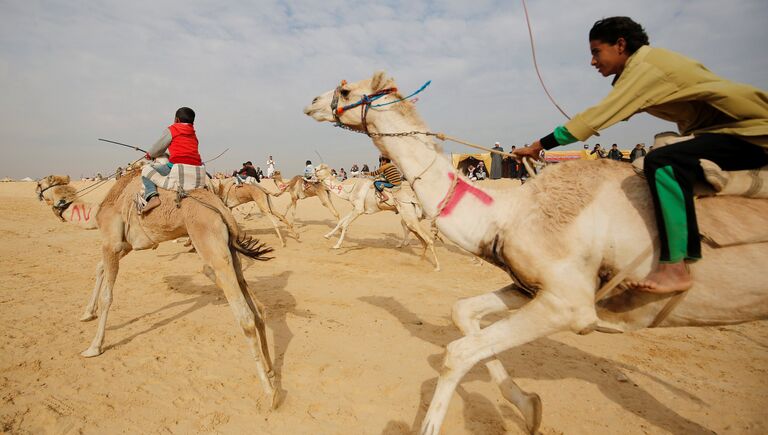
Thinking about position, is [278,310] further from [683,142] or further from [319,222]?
[319,222]

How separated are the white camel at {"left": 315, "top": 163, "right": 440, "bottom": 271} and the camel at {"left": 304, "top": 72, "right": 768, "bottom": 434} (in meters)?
7.11

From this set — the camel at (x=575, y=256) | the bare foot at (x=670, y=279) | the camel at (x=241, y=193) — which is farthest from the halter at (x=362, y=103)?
the camel at (x=241, y=193)

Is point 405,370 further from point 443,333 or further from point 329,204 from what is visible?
point 329,204

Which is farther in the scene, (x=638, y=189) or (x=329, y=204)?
(x=329, y=204)

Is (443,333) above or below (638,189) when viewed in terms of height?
below

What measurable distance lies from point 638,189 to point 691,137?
0.45 meters

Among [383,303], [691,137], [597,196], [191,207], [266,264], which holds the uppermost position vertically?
[691,137]

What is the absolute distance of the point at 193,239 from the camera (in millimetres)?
4418

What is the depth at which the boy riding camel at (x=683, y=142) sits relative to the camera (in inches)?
91.7

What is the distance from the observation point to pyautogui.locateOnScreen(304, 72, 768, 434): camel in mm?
2516

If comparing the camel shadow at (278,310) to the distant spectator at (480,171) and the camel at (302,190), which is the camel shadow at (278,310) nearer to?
the camel at (302,190)

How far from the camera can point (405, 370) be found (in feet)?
14.4

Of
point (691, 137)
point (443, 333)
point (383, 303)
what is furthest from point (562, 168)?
point (383, 303)

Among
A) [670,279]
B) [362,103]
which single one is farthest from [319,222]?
[670,279]
